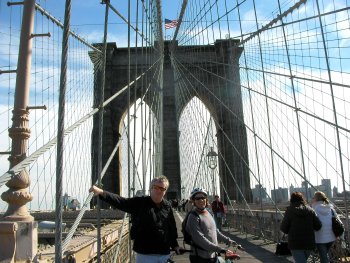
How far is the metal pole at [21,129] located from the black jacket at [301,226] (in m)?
1.82

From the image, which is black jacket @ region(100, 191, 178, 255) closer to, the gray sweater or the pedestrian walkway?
the gray sweater

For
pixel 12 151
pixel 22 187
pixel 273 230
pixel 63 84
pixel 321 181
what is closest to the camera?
pixel 63 84

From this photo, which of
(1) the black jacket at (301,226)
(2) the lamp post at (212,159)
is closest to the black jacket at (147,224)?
(1) the black jacket at (301,226)

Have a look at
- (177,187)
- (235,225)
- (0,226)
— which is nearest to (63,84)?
(0,226)

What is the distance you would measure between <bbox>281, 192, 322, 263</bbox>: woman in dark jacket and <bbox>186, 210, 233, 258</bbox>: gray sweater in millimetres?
977

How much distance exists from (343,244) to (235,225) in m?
5.43

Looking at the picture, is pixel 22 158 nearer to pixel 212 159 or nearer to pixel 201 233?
pixel 201 233

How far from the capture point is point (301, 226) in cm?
327

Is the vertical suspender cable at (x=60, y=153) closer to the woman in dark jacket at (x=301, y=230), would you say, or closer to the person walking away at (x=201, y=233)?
the person walking away at (x=201, y=233)

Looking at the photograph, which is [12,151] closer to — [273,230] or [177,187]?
[273,230]

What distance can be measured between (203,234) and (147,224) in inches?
13.9

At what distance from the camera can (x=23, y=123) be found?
3391 millimetres

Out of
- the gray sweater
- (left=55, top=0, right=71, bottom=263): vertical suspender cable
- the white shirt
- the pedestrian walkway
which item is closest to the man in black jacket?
the gray sweater

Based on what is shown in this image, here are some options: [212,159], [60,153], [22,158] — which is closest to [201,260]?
[60,153]
